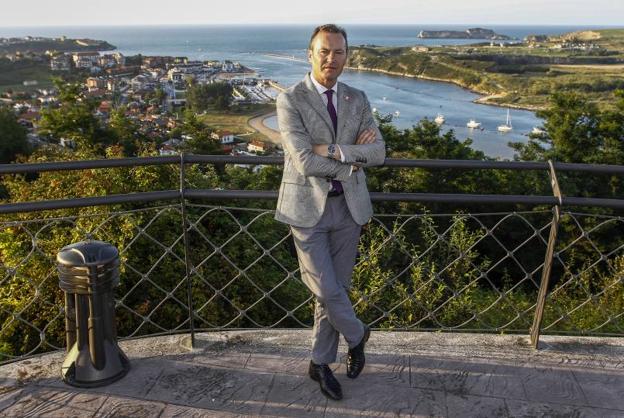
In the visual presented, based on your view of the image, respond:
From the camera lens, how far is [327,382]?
253 cm

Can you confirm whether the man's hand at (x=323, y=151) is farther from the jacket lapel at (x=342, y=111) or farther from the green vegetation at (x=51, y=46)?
the green vegetation at (x=51, y=46)

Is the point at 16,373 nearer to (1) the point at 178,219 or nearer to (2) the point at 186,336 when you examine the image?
(2) the point at 186,336

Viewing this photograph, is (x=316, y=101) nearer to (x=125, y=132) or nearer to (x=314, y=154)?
(x=314, y=154)

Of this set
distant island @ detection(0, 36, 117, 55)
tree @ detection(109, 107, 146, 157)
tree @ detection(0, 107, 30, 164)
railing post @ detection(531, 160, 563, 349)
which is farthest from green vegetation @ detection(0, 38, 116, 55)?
railing post @ detection(531, 160, 563, 349)

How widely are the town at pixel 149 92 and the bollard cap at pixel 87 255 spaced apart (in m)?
19.8

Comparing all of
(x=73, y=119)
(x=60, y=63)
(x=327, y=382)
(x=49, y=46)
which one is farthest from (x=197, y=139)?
(x=49, y=46)

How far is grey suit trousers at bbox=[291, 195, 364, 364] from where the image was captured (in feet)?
7.82

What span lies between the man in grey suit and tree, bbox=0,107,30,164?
33.4 metres

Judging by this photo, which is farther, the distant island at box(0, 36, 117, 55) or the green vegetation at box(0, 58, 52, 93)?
the distant island at box(0, 36, 117, 55)

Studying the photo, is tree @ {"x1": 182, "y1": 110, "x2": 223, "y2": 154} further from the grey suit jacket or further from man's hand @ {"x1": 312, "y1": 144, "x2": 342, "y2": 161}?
man's hand @ {"x1": 312, "y1": 144, "x2": 342, "y2": 161}

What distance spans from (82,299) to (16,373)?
55cm

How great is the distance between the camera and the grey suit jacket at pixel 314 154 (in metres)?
2.25

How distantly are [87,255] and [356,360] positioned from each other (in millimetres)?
1356

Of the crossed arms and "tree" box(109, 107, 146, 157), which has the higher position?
the crossed arms
